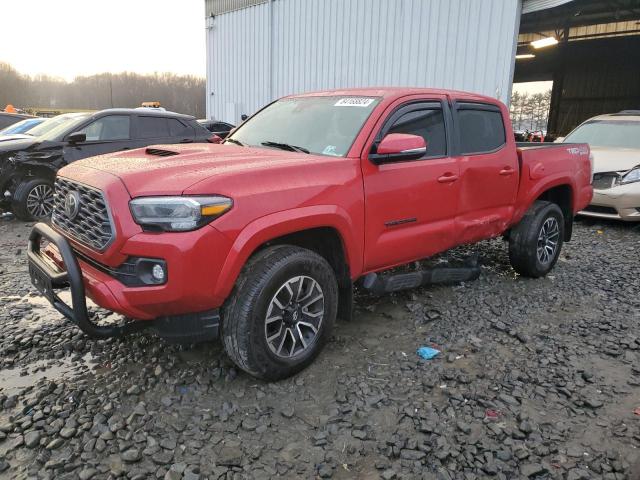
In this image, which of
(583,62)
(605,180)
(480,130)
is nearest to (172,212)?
(480,130)

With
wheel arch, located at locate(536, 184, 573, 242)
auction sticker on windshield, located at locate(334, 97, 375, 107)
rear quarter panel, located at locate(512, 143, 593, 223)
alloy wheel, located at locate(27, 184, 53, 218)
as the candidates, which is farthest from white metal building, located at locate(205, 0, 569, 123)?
alloy wheel, located at locate(27, 184, 53, 218)

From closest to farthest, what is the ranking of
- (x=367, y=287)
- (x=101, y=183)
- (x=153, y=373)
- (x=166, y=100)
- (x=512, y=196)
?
(x=101, y=183), (x=153, y=373), (x=367, y=287), (x=512, y=196), (x=166, y=100)

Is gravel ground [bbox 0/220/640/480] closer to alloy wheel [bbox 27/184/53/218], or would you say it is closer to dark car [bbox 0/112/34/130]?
alloy wheel [bbox 27/184/53/218]

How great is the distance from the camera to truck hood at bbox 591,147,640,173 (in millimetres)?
7535

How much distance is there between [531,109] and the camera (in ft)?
108

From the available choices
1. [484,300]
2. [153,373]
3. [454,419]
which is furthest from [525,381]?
[153,373]

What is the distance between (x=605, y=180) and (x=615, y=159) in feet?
1.56

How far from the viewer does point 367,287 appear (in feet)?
11.7

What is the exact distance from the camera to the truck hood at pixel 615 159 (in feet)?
24.7

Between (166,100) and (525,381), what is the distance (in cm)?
7383

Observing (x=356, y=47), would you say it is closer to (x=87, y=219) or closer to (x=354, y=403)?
(x=87, y=219)

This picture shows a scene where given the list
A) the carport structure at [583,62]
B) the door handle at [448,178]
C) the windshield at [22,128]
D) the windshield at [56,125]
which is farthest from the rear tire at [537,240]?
the carport structure at [583,62]

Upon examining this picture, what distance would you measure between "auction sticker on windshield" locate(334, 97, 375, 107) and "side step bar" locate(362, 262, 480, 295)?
4.18 feet

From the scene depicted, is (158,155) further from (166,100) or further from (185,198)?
(166,100)
